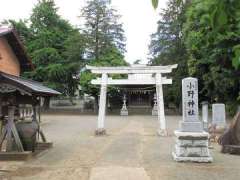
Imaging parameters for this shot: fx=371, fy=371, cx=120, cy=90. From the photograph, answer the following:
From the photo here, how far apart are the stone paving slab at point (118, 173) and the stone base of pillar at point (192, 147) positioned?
199 centimetres

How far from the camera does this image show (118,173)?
9016 millimetres

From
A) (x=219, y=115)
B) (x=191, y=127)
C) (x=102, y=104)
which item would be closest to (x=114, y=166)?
(x=191, y=127)

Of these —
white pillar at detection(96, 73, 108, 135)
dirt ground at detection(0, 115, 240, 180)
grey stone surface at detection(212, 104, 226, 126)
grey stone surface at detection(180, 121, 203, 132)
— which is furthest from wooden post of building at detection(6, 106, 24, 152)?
grey stone surface at detection(212, 104, 226, 126)

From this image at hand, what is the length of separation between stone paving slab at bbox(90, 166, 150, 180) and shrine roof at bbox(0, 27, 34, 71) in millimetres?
10407

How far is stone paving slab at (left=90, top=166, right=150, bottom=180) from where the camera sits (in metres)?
8.55

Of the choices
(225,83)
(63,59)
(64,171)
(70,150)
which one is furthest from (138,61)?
(64,171)

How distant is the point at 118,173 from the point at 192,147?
3.12 metres

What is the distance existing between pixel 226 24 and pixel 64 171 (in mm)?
7919

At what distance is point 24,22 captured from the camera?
4759 centimetres

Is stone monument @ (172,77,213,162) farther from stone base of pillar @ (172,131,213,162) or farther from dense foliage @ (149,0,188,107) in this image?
dense foliage @ (149,0,188,107)

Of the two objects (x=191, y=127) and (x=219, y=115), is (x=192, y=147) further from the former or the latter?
(x=219, y=115)

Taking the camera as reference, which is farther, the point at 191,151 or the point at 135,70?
the point at 135,70

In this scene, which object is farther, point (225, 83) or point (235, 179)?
point (225, 83)

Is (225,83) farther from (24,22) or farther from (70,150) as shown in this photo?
(24,22)
